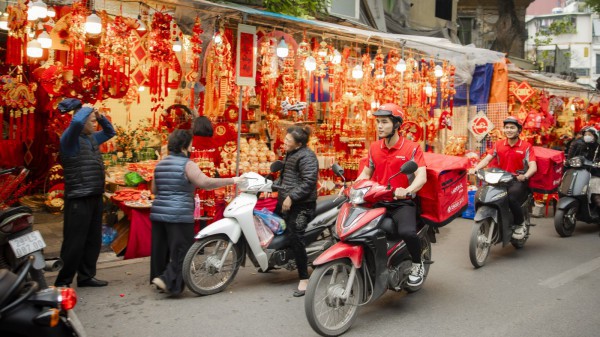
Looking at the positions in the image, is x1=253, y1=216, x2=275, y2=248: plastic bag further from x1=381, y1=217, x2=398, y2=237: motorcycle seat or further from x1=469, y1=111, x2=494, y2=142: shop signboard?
x1=469, y1=111, x2=494, y2=142: shop signboard

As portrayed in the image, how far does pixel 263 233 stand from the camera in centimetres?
534

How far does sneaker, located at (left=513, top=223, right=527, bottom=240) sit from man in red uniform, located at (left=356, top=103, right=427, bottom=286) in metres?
2.84

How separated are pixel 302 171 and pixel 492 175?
283 cm

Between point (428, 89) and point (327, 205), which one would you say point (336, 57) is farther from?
point (327, 205)

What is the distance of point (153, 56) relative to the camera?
6.99 m

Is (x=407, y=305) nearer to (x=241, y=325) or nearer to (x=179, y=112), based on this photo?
(x=241, y=325)

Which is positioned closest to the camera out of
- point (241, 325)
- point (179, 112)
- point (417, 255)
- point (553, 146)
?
point (241, 325)

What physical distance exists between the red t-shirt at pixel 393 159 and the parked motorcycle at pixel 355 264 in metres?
0.32

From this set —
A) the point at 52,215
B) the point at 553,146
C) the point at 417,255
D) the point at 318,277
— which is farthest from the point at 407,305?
the point at 553,146

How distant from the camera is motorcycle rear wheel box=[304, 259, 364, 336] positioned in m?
3.96

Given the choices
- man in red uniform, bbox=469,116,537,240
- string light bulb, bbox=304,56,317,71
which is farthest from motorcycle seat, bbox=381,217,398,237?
string light bulb, bbox=304,56,317,71

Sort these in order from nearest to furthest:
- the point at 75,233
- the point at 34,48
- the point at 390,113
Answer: the point at 390,113 → the point at 75,233 → the point at 34,48

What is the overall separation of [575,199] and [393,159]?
5.08m

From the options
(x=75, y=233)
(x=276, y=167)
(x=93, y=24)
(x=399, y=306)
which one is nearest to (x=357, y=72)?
(x=276, y=167)
